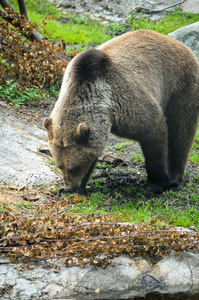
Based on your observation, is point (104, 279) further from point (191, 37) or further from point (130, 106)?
point (191, 37)

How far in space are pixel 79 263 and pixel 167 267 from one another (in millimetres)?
855

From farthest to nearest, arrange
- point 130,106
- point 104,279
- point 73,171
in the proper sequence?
point 130,106 → point 73,171 → point 104,279

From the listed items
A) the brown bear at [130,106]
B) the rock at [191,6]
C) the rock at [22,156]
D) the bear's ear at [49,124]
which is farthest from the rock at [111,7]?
the bear's ear at [49,124]

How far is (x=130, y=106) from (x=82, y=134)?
85 cm

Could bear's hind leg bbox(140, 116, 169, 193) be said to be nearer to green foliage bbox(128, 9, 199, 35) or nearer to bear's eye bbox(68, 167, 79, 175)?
bear's eye bbox(68, 167, 79, 175)

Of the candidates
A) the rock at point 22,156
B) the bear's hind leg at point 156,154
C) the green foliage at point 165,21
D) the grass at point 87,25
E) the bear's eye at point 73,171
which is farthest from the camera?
the green foliage at point 165,21

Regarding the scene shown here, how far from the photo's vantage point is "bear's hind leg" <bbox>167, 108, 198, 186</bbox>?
6.23m

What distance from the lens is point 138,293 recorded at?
12.4ft

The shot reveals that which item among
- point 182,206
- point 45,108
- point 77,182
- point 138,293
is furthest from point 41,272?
point 45,108

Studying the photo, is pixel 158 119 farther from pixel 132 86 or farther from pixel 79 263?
pixel 79 263

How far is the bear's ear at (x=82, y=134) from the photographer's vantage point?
16.4 ft

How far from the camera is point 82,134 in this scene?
16.6ft

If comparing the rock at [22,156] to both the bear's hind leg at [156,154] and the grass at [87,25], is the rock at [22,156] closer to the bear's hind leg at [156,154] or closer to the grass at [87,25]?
the bear's hind leg at [156,154]

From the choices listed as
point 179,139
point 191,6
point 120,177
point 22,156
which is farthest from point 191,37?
point 22,156
